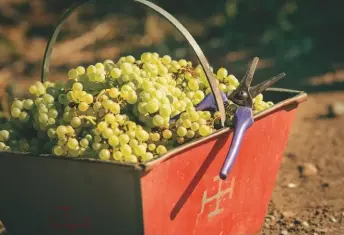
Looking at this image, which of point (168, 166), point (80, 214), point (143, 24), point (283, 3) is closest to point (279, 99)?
point (168, 166)

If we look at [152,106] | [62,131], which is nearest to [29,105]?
[62,131]

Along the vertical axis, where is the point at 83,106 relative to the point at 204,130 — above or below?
above

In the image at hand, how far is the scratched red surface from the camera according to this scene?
206cm

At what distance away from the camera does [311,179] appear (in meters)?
3.64

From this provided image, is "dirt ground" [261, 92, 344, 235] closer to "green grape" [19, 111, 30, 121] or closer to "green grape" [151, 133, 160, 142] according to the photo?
"green grape" [151, 133, 160, 142]

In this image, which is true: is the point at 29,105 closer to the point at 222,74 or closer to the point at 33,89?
the point at 33,89

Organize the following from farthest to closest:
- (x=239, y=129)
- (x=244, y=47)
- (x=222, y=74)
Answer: (x=244, y=47) → (x=222, y=74) → (x=239, y=129)

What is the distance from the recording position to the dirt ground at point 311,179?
308 cm

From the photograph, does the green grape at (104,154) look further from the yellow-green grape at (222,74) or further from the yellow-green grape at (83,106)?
the yellow-green grape at (222,74)

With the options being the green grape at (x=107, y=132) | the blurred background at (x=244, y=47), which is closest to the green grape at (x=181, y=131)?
the green grape at (x=107, y=132)

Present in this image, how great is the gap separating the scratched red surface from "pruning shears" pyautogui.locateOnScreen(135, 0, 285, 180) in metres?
0.08

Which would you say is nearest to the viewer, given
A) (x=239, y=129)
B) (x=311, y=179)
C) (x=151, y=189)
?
(x=151, y=189)

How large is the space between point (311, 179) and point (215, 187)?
1.49 metres

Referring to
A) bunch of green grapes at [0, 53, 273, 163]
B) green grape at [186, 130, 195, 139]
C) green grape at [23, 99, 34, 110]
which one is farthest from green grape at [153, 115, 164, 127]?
green grape at [23, 99, 34, 110]
